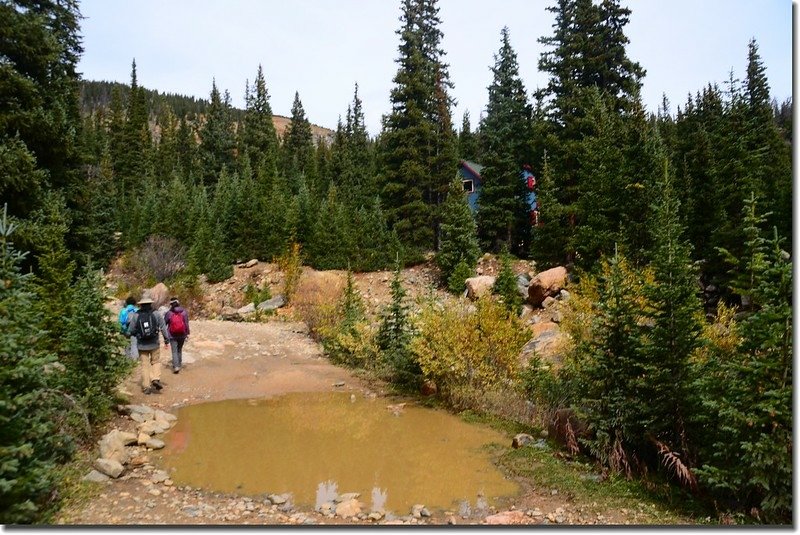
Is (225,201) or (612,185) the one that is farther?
(225,201)

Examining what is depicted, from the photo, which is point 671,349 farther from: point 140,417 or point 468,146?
point 468,146

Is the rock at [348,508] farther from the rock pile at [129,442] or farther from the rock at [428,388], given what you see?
the rock at [428,388]

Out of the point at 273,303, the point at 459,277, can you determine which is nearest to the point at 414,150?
the point at 459,277

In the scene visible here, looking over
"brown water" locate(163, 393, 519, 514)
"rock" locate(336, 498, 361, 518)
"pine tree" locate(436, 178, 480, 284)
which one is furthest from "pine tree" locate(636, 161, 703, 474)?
"pine tree" locate(436, 178, 480, 284)

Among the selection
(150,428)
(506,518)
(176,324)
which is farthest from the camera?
(176,324)

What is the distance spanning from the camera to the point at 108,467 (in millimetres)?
7320

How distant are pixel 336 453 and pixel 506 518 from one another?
3.47 metres

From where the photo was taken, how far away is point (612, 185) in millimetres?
19859

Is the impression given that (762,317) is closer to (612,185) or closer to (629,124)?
(612,185)

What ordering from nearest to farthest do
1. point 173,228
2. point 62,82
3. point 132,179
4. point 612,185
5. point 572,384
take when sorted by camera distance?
1. point 572,384
2. point 62,82
3. point 612,185
4. point 173,228
5. point 132,179

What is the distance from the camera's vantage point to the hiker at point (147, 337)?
36.8 feet

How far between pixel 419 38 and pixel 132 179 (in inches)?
1458

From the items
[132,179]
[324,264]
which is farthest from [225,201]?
[132,179]

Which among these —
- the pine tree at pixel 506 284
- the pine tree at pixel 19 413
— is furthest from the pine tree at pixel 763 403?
the pine tree at pixel 506 284
